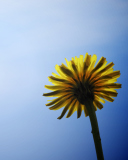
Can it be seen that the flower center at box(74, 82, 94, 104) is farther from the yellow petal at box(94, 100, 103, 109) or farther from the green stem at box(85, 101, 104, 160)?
the yellow petal at box(94, 100, 103, 109)

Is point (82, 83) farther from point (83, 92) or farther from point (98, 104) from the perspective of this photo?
point (98, 104)

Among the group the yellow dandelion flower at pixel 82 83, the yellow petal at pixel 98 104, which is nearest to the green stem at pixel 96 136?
the yellow dandelion flower at pixel 82 83

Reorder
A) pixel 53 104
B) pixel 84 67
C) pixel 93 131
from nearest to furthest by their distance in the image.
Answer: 1. pixel 93 131
2. pixel 84 67
3. pixel 53 104

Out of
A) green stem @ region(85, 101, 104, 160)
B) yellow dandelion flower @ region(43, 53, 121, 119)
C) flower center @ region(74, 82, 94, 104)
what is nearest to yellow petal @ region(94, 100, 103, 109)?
yellow dandelion flower @ region(43, 53, 121, 119)

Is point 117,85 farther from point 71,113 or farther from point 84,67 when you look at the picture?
point 71,113

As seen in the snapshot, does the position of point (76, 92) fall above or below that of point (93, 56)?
below

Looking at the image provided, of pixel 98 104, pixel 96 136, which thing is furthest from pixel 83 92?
pixel 96 136

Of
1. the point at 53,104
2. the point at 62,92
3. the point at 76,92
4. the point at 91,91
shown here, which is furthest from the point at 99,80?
the point at 53,104
